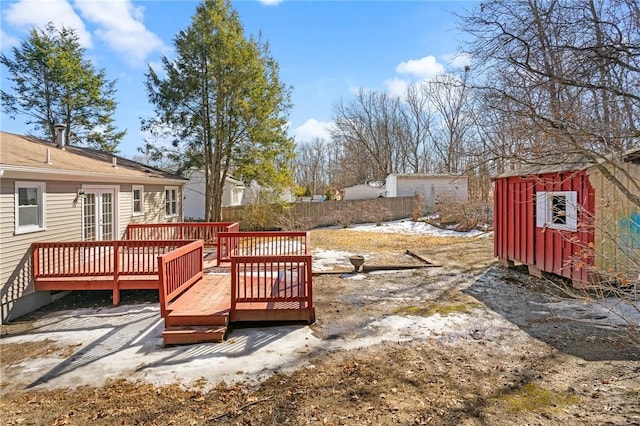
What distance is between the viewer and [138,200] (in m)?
11.7

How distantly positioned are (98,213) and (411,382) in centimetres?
927

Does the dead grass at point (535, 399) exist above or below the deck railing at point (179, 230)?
below

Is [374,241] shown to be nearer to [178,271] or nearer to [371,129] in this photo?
[178,271]

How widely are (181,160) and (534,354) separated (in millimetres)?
17234

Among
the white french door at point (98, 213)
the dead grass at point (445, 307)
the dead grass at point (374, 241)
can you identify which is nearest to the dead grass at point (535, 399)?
Result: the dead grass at point (445, 307)

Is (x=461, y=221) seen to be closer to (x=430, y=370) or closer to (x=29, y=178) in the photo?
(x=430, y=370)

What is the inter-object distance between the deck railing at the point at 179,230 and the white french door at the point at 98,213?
665 millimetres

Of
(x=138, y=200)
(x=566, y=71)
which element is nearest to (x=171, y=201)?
(x=138, y=200)

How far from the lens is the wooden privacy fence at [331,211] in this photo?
19.1 meters

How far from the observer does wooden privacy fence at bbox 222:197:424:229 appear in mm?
19062

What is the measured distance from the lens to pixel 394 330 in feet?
17.5

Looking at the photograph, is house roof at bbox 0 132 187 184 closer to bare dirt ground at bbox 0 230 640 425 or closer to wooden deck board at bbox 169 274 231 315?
bare dirt ground at bbox 0 230 640 425

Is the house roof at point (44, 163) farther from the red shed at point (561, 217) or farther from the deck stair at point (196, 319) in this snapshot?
the red shed at point (561, 217)

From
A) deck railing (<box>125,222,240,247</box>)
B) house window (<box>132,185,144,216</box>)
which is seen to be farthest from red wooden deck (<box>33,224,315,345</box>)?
house window (<box>132,185,144,216</box>)
